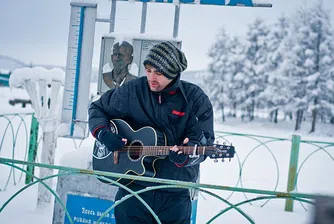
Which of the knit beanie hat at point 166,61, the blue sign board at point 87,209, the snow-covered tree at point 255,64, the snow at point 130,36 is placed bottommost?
the blue sign board at point 87,209

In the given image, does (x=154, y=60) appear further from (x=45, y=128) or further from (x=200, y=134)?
(x=45, y=128)

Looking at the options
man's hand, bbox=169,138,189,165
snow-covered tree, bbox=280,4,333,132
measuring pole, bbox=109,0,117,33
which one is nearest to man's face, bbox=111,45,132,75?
measuring pole, bbox=109,0,117,33

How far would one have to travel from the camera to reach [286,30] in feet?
101

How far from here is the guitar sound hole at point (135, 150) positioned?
273cm

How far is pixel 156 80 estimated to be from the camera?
245 cm

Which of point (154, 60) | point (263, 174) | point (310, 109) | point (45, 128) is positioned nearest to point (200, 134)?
point (154, 60)

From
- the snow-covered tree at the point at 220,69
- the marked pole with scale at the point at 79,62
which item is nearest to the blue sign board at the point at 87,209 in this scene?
the marked pole with scale at the point at 79,62

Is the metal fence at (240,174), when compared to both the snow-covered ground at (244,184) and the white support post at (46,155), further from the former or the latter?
the white support post at (46,155)

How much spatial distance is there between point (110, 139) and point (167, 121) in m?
0.42

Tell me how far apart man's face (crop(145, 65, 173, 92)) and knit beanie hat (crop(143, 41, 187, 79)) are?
27 millimetres

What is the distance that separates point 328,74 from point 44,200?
2799 cm

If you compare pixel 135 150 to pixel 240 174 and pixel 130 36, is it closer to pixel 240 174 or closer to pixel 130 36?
pixel 130 36

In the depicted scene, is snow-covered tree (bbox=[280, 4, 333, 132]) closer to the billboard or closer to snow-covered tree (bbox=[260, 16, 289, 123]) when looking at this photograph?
snow-covered tree (bbox=[260, 16, 289, 123])

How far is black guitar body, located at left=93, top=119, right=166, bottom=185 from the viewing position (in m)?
2.60
